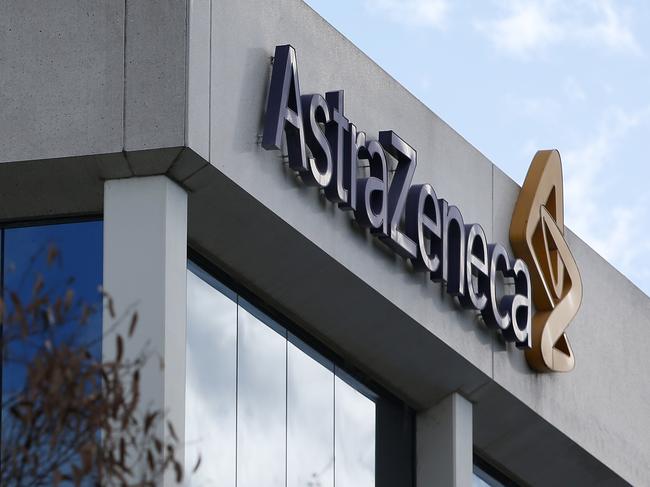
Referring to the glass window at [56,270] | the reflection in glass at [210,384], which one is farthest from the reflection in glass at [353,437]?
the glass window at [56,270]

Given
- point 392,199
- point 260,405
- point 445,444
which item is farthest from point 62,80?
point 445,444

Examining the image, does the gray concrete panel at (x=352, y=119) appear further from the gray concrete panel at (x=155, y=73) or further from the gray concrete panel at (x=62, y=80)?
the gray concrete panel at (x=62, y=80)

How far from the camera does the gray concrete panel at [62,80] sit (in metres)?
16.8

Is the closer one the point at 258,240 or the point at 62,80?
the point at 62,80

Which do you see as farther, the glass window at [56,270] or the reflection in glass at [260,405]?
the reflection in glass at [260,405]

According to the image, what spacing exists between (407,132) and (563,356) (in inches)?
189

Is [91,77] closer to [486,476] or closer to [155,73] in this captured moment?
[155,73]

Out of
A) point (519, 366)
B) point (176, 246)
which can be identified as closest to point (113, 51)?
point (176, 246)

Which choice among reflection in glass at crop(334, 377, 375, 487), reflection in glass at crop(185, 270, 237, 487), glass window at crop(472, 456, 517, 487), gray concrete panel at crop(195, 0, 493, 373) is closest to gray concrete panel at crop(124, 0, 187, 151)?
gray concrete panel at crop(195, 0, 493, 373)

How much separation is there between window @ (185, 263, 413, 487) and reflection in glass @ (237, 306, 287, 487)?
10mm

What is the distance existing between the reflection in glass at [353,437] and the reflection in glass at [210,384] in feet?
8.17

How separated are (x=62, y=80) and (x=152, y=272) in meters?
1.90

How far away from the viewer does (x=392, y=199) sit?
20.6 m

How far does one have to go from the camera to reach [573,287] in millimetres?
25359
